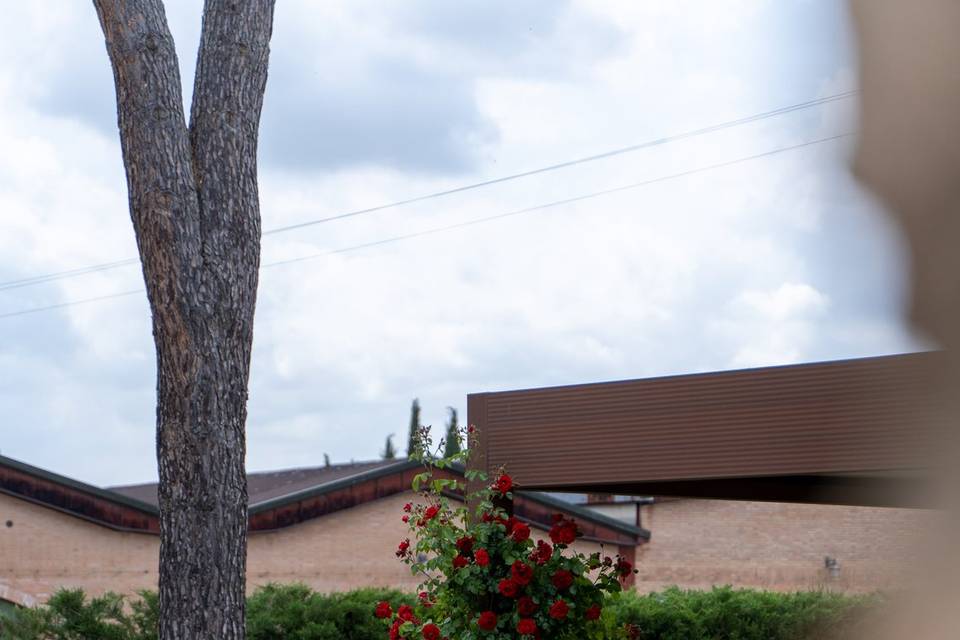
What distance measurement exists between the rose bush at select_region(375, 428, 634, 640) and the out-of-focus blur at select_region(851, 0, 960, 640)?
4.86m

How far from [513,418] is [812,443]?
186cm

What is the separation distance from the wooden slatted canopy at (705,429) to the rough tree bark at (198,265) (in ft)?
6.03

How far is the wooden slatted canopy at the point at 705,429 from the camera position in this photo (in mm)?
4516

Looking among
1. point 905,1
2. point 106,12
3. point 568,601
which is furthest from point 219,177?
point 905,1

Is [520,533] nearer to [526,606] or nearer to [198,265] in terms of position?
[526,606]

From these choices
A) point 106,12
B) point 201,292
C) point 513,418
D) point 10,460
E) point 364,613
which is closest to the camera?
point 513,418

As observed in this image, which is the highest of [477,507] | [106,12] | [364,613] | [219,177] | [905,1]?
[106,12]

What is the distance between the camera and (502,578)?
6.33m

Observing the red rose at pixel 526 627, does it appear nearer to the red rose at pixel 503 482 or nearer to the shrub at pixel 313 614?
the red rose at pixel 503 482

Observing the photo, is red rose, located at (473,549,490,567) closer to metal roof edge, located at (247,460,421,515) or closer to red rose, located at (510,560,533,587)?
red rose, located at (510,560,533,587)

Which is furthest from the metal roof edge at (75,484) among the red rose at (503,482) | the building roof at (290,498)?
the red rose at (503,482)

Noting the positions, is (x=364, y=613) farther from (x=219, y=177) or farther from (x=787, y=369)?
(x=787, y=369)

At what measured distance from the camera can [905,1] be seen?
4.30 ft

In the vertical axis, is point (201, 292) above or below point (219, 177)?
below
